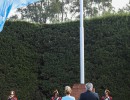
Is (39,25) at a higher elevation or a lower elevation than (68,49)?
higher

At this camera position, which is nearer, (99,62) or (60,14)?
(99,62)

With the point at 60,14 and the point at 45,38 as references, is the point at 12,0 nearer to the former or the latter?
the point at 45,38

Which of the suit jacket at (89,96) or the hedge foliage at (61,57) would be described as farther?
the hedge foliage at (61,57)

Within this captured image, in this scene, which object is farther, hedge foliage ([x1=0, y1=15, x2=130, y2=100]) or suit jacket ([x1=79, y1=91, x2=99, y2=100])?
hedge foliage ([x1=0, y1=15, x2=130, y2=100])

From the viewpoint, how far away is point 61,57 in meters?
19.4

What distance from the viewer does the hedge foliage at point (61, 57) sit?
18172 mm

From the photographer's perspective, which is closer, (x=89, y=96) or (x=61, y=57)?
(x=89, y=96)

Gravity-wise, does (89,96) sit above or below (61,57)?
above

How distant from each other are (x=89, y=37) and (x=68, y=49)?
4.24ft

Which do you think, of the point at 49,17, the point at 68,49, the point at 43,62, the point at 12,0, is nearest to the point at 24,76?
the point at 43,62

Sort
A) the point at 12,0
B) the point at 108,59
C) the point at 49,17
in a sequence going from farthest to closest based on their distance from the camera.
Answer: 1. the point at 49,17
2. the point at 108,59
3. the point at 12,0

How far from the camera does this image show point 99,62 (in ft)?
61.0

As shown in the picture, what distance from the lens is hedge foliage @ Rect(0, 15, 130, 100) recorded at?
18.2 metres

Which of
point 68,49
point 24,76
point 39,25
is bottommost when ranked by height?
point 24,76
